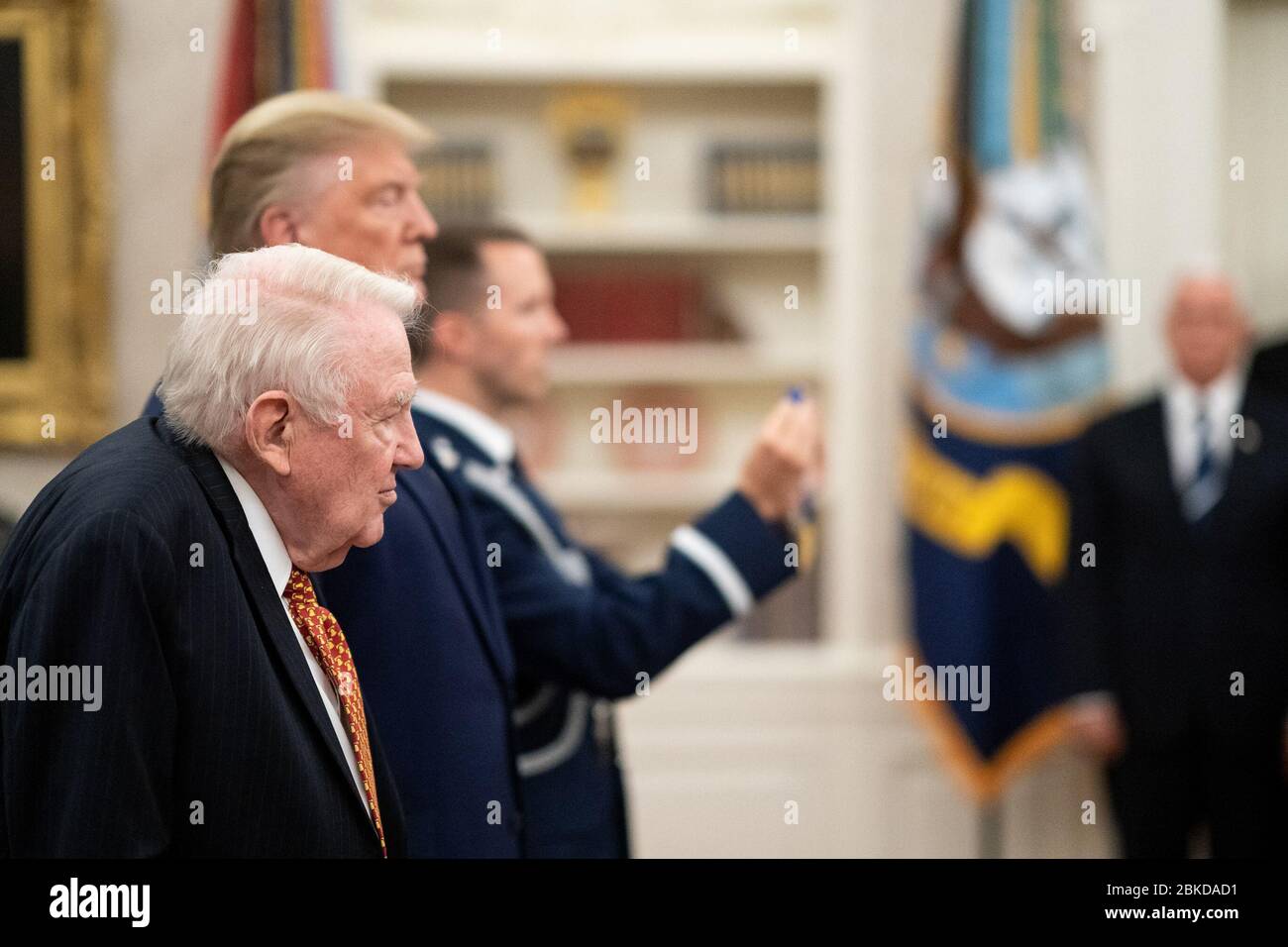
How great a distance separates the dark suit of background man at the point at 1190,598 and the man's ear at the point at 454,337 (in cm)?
179

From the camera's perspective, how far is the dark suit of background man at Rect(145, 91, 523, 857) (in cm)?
129

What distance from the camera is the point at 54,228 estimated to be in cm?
329

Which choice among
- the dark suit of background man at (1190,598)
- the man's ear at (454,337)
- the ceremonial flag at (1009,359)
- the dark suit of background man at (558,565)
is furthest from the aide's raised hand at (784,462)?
the ceremonial flag at (1009,359)

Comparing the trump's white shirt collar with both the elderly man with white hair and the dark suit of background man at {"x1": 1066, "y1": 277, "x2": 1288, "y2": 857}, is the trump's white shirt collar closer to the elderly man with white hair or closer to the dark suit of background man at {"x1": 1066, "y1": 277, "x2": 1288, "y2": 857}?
the elderly man with white hair

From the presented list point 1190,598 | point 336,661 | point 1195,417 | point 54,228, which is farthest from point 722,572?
point 54,228

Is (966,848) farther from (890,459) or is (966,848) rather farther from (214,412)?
(214,412)

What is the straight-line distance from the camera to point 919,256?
3.46 metres

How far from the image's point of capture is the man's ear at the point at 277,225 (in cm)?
130

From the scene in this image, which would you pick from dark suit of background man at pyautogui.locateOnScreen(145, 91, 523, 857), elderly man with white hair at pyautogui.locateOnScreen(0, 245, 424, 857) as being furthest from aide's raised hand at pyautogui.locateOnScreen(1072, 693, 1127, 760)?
elderly man with white hair at pyautogui.locateOnScreen(0, 245, 424, 857)
